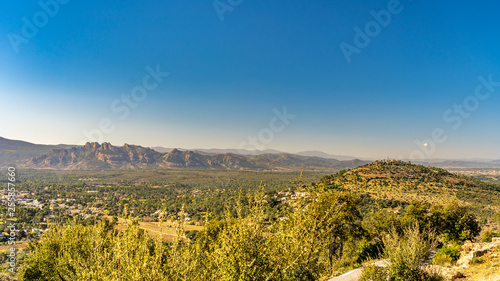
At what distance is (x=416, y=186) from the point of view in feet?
197

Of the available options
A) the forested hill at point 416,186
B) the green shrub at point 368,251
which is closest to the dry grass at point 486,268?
the green shrub at point 368,251

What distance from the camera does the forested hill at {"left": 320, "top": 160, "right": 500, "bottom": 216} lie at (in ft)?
163

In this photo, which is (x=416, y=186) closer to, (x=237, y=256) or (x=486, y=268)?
(x=486, y=268)

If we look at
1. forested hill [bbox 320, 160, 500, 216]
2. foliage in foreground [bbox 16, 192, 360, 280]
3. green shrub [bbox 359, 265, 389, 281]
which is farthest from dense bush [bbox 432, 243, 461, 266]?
forested hill [bbox 320, 160, 500, 216]

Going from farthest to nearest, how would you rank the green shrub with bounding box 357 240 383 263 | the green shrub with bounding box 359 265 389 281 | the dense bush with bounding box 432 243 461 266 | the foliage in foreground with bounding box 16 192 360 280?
the green shrub with bounding box 357 240 383 263 < the dense bush with bounding box 432 243 461 266 < the green shrub with bounding box 359 265 389 281 < the foliage in foreground with bounding box 16 192 360 280

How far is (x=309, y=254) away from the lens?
7.25m

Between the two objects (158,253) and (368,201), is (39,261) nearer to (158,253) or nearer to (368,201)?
(158,253)

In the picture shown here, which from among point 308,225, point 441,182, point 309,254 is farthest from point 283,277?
point 441,182

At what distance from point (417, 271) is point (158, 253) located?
47.5 feet

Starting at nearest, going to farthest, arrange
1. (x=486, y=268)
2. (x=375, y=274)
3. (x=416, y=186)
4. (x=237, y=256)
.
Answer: (x=237, y=256) → (x=375, y=274) → (x=486, y=268) → (x=416, y=186)

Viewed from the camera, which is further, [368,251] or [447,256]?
[368,251]

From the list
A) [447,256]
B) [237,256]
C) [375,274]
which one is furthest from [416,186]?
[237,256]

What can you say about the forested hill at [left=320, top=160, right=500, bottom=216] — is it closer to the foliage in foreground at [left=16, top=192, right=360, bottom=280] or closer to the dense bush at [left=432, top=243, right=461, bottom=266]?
the dense bush at [left=432, top=243, right=461, bottom=266]

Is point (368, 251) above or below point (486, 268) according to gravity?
below
